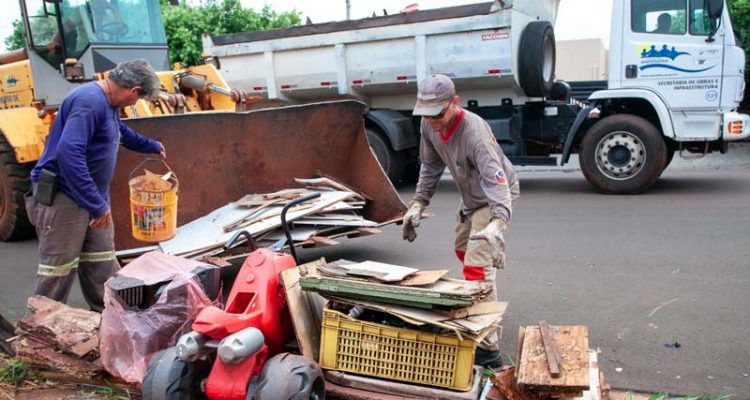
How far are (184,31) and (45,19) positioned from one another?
8680 millimetres

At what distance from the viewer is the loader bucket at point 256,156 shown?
5352 mm

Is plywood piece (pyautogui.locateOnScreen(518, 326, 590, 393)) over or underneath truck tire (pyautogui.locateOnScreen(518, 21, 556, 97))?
underneath

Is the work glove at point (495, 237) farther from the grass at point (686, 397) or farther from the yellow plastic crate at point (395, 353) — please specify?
the grass at point (686, 397)

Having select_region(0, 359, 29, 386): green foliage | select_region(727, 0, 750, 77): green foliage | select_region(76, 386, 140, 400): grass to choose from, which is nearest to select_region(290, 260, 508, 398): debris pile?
select_region(76, 386, 140, 400): grass

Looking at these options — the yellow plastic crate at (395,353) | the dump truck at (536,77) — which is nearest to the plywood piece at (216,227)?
the yellow plastic crate at (395,353)

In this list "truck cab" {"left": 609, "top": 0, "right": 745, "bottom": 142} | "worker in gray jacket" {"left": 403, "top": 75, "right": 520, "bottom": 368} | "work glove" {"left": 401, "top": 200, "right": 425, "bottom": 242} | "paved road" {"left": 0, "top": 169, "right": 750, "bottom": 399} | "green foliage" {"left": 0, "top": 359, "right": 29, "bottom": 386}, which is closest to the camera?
"worker in gray jacket" {"left": 403, "top": 75, "right": 520, "bottom": 368}

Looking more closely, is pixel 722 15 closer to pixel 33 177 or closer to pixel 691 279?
pixel 691 279

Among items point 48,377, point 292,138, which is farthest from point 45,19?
point 48,377

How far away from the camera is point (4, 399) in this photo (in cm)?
352

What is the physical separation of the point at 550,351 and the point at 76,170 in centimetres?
278

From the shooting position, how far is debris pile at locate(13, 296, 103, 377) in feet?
11.8

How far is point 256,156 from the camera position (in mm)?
5859

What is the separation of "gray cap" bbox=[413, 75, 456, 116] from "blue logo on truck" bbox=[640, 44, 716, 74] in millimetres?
6093

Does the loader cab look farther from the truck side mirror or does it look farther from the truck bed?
the truck side mirror
